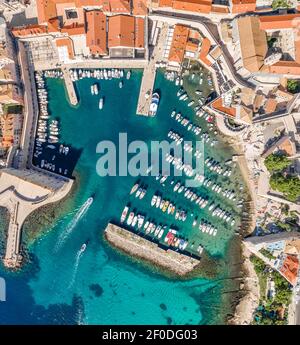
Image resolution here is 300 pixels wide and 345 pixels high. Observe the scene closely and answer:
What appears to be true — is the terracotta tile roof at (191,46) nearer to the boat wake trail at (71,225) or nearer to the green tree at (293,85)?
the green tree at (293,85)

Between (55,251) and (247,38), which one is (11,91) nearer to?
(55,251)

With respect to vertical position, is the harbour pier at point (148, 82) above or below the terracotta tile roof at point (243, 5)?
below

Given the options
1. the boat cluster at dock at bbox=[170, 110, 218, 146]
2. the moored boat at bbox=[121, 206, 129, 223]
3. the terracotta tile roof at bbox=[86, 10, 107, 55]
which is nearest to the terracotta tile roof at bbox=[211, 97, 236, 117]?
the boat cluster at dock at bbox=[170, 110, 218, 146]

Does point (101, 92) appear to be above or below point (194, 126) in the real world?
above

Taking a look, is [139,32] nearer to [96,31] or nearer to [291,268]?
[96,31]

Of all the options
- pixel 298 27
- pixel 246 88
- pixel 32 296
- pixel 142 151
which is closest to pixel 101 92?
pixel 142 151

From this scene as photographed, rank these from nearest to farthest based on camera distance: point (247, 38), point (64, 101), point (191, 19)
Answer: point (247, 38), point (191, 19), point (64, 101)

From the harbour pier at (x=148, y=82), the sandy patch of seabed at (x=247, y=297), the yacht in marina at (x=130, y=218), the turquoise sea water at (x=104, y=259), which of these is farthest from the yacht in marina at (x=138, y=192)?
the sandy patch of seabed at (x=247, y=297)

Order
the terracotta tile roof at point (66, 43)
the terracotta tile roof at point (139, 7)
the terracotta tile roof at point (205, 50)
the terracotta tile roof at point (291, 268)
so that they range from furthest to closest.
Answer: the terracotta tile roof at point (66, 43), the terracotta tile roof at point (205, 50), the terracotta tile roof at point (291, 268), the terracotta tile roof at point (139, 7)
